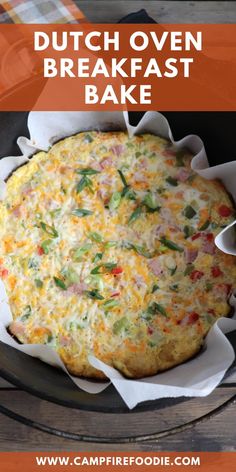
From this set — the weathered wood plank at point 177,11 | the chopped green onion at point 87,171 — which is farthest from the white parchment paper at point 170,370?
the weathered wood plank at point 177,11

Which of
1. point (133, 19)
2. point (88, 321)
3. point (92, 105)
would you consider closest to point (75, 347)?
point (88, 321)

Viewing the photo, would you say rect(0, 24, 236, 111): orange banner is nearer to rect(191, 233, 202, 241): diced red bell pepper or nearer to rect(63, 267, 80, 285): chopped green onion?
rect(191, 233, 202, 241): diced red bell pepper

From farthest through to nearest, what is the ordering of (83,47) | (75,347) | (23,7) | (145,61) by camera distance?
(23,7) → (83,47) → (145,61) → (75,347)

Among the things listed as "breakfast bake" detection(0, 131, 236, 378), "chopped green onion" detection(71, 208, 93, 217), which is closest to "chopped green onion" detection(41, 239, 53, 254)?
"breakfast bake" detection(0, 131, 236, 378)

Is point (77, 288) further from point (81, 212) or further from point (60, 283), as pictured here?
point (81, 212)

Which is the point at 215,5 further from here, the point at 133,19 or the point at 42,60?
the point at 42,60

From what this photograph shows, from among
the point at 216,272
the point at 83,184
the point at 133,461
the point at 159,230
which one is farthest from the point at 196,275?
the point at 133,461
